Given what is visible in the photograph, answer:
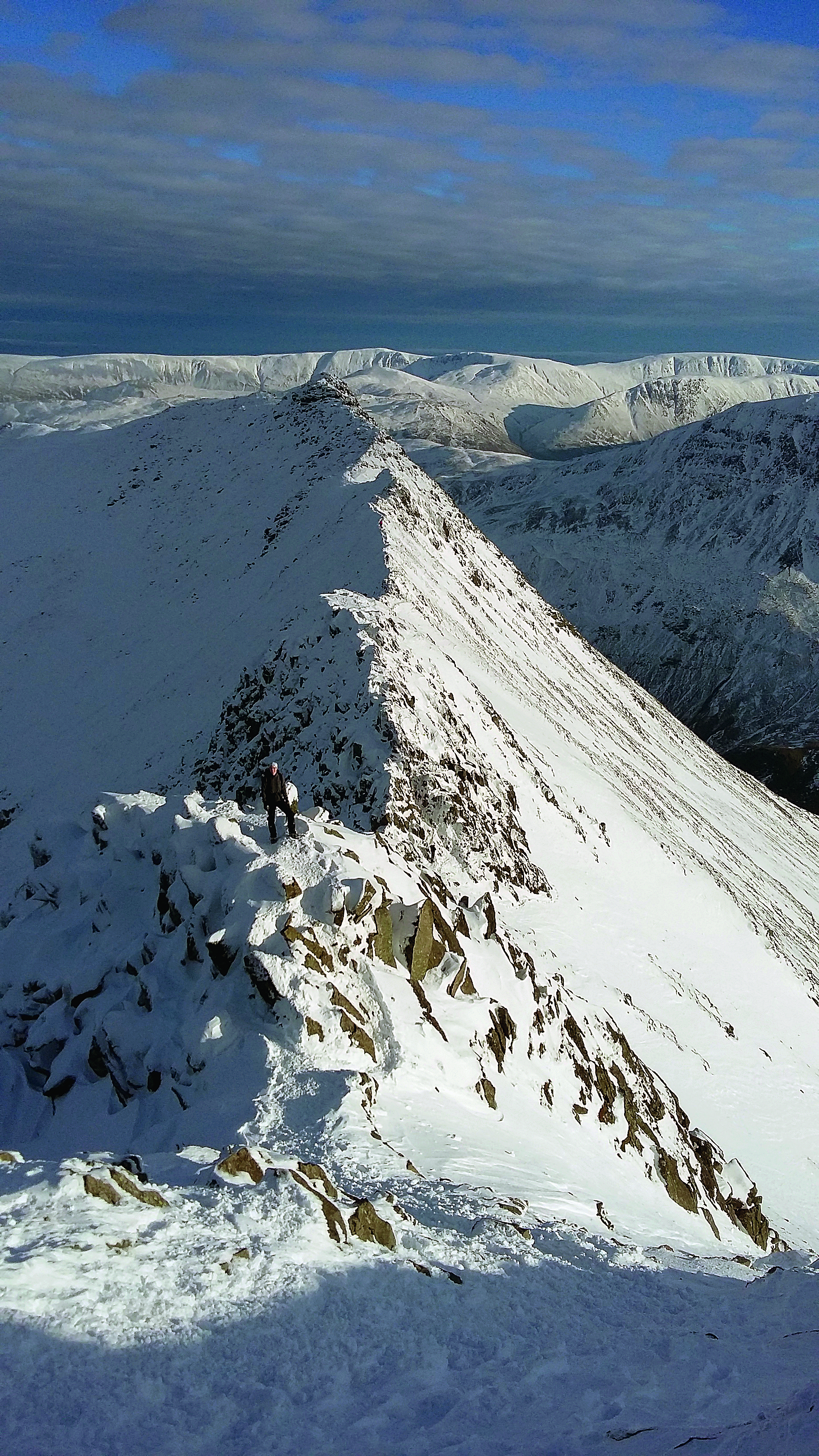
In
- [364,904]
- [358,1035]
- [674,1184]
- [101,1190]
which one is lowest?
[674,1184]

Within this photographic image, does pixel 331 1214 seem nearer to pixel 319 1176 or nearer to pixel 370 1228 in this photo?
pixel 370 1228

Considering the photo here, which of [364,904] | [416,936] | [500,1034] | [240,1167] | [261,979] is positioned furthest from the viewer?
[500,1034]

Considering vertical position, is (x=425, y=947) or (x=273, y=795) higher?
(x=273, y=795)

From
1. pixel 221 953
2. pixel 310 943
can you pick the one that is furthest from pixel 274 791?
pixel 221 953

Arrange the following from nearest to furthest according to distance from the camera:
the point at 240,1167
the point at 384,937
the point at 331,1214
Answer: the point at 331,1214
the point at 240,1167
the point at 384,937

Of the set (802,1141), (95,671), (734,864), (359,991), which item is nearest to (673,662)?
(734,864)

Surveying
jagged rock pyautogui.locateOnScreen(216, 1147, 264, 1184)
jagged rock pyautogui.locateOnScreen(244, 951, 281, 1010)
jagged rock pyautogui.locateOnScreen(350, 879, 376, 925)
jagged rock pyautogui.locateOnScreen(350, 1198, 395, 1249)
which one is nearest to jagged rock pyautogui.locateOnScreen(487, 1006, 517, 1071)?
jagged rock pyautogui.locateOnScreen(350, 879, 376, 925)

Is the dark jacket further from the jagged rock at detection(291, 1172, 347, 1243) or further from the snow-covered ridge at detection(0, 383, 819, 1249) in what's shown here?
the jagged rock at detection(291, 1172, 347, 1243)
